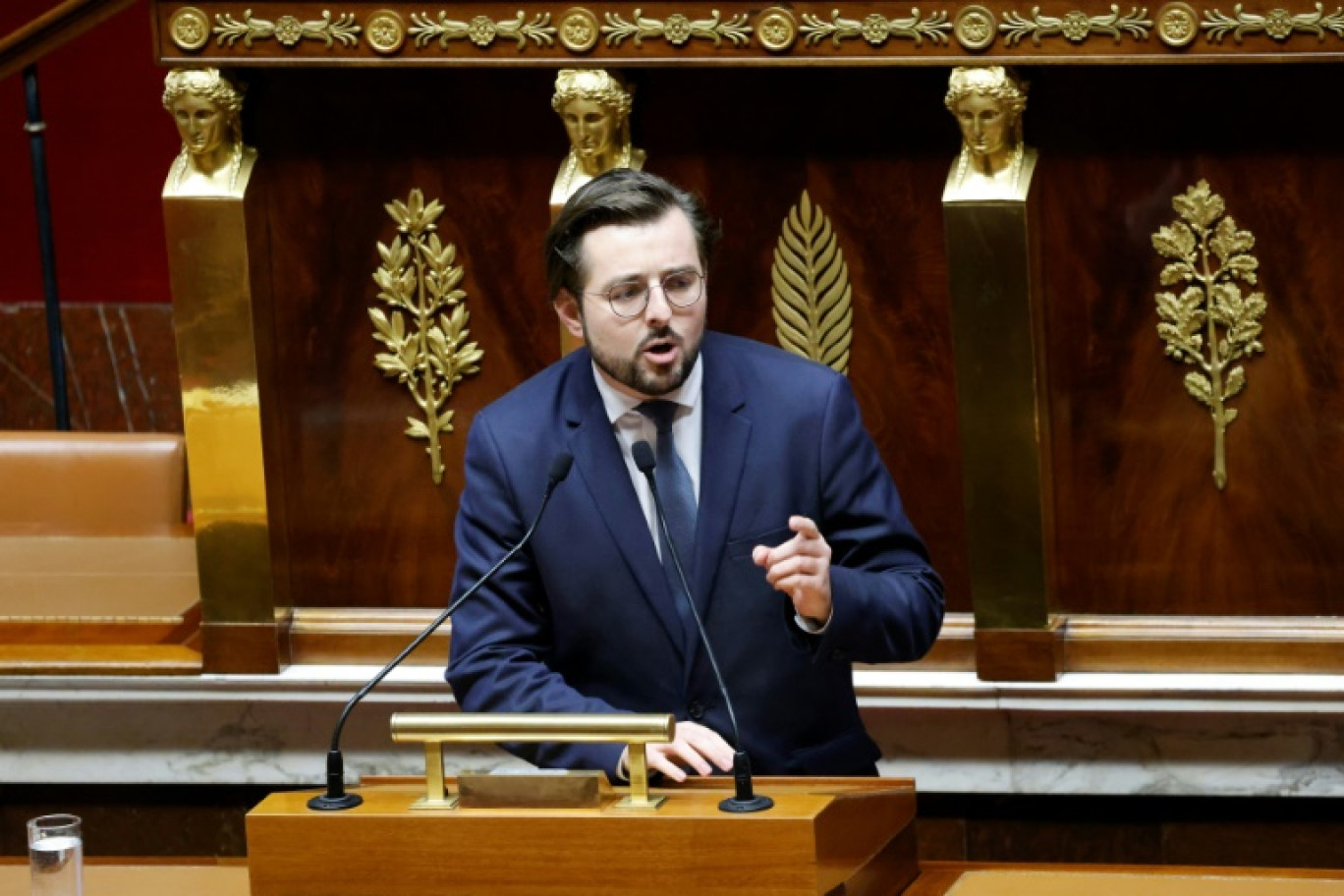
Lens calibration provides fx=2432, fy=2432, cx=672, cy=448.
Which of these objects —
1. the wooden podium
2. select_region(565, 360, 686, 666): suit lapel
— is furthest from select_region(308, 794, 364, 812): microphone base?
select_region(565, 360, 686, 666): suit lapel

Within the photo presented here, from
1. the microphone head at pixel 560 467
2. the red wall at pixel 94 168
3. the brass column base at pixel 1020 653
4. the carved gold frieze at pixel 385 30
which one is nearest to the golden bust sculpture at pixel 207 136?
the carved gold frieze at pixel 385 30

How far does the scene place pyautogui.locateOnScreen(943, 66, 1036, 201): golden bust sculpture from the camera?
348cm

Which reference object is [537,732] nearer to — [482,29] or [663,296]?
[663,296]

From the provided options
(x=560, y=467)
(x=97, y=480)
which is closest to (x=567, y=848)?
(x=560, y=467)

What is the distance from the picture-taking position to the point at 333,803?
7.54 feet

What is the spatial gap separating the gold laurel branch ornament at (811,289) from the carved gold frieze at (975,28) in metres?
0.36

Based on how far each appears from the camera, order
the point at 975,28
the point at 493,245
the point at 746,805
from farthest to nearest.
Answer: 1. the point at 493,245
2. the point at 975,28
3. the point at 746,805

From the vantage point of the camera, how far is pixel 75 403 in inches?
242

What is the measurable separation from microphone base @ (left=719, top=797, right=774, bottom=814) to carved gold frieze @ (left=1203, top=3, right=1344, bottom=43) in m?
1.64

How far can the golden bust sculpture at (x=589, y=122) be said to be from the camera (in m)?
3.59

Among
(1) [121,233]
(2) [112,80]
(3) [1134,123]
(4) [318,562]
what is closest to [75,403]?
(1) [121,233]

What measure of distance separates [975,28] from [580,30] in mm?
583

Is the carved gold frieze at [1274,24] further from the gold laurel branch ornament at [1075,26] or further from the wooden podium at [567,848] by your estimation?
the wooden podium at [567,848]

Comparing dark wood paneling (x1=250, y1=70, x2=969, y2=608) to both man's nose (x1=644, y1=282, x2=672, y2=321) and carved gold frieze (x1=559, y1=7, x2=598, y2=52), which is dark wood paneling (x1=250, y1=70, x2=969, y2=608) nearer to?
carved gold frieze (x1=559, y1=7, x2=598, y2=52)
